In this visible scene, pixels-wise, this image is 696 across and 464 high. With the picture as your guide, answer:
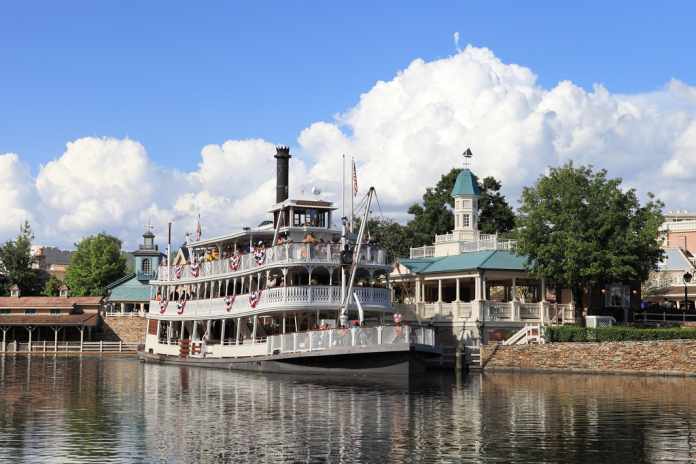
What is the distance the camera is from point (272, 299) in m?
46.2

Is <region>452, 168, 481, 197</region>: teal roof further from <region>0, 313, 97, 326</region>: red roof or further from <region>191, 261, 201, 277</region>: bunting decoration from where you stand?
<region>0, 313, 97, 326</region>: red roof

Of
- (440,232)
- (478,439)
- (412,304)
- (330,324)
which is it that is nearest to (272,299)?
(330,324)

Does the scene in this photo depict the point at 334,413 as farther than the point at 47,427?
Yes

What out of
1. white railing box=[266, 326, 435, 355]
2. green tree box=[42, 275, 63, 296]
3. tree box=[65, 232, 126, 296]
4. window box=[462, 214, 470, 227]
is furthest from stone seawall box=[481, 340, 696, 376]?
green tree box=[42, 275, 63, 296]

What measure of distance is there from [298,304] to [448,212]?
127 feet

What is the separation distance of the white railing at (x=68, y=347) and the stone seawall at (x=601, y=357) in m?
40.2

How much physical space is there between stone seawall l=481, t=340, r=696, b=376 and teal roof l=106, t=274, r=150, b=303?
154ft

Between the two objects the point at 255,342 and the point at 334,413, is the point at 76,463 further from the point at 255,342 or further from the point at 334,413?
the point at 255,342

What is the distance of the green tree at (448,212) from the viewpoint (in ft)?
267

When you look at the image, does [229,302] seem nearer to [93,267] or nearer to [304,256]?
[304,256]

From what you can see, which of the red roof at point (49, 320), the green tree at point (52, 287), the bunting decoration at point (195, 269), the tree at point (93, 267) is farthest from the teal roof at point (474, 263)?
the green tree at point (52, 287)

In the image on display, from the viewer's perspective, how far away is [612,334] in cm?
4641

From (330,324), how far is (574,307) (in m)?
16.3

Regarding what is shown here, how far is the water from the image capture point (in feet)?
75.6
